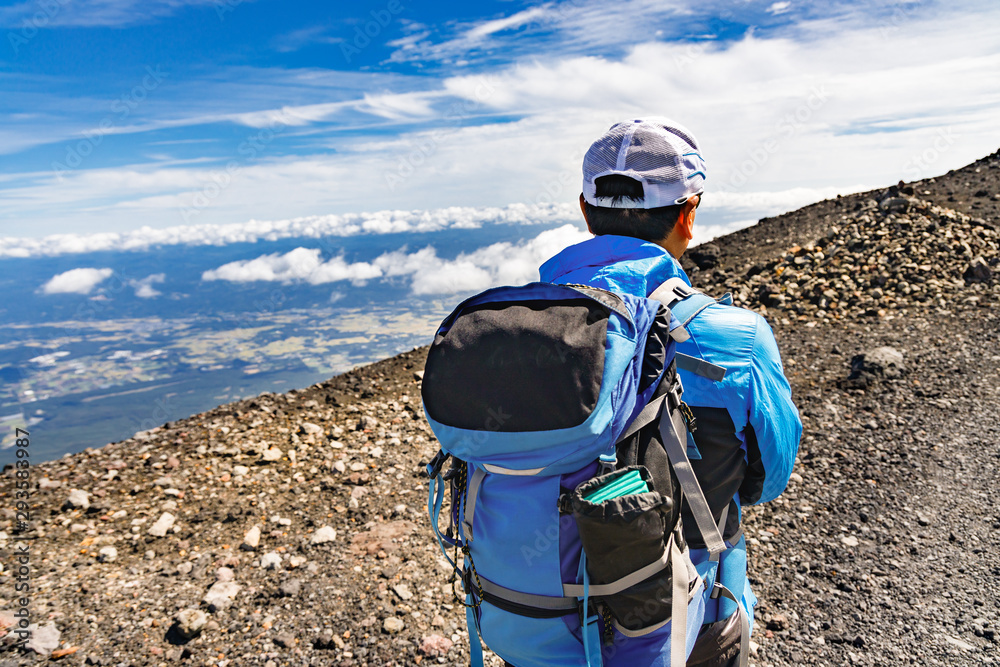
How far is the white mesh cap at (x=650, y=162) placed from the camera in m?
1.84

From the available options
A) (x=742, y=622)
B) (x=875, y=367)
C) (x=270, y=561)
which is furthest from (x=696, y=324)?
(x=875, y=367)

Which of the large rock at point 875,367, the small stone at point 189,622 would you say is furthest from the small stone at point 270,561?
the large rock at point 875,367

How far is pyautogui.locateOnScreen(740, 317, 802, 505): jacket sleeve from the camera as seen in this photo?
1.73m

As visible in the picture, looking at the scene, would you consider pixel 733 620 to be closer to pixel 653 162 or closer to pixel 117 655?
pixel 653 162

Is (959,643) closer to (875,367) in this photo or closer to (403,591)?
(403,591)

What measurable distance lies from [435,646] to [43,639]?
2.84 m

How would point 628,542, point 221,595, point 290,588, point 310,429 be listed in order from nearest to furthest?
point 628,542 → point 221,595 → point 290,588 → point 310,429

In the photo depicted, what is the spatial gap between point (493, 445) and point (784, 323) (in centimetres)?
1065

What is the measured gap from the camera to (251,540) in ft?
16.5

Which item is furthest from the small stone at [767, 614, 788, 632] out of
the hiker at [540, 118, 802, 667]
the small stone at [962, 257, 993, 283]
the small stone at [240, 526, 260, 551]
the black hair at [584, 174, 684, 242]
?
the small stone at [962, 257, 993, 283]

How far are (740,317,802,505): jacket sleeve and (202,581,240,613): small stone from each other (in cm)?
430

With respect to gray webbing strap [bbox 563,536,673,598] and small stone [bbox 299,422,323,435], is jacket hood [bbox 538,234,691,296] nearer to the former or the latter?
gray webbing strap [bbox 563,536,673,598]

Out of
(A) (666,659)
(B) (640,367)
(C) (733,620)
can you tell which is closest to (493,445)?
(B) (640,367)

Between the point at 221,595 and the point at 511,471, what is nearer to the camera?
the point at 511,471
